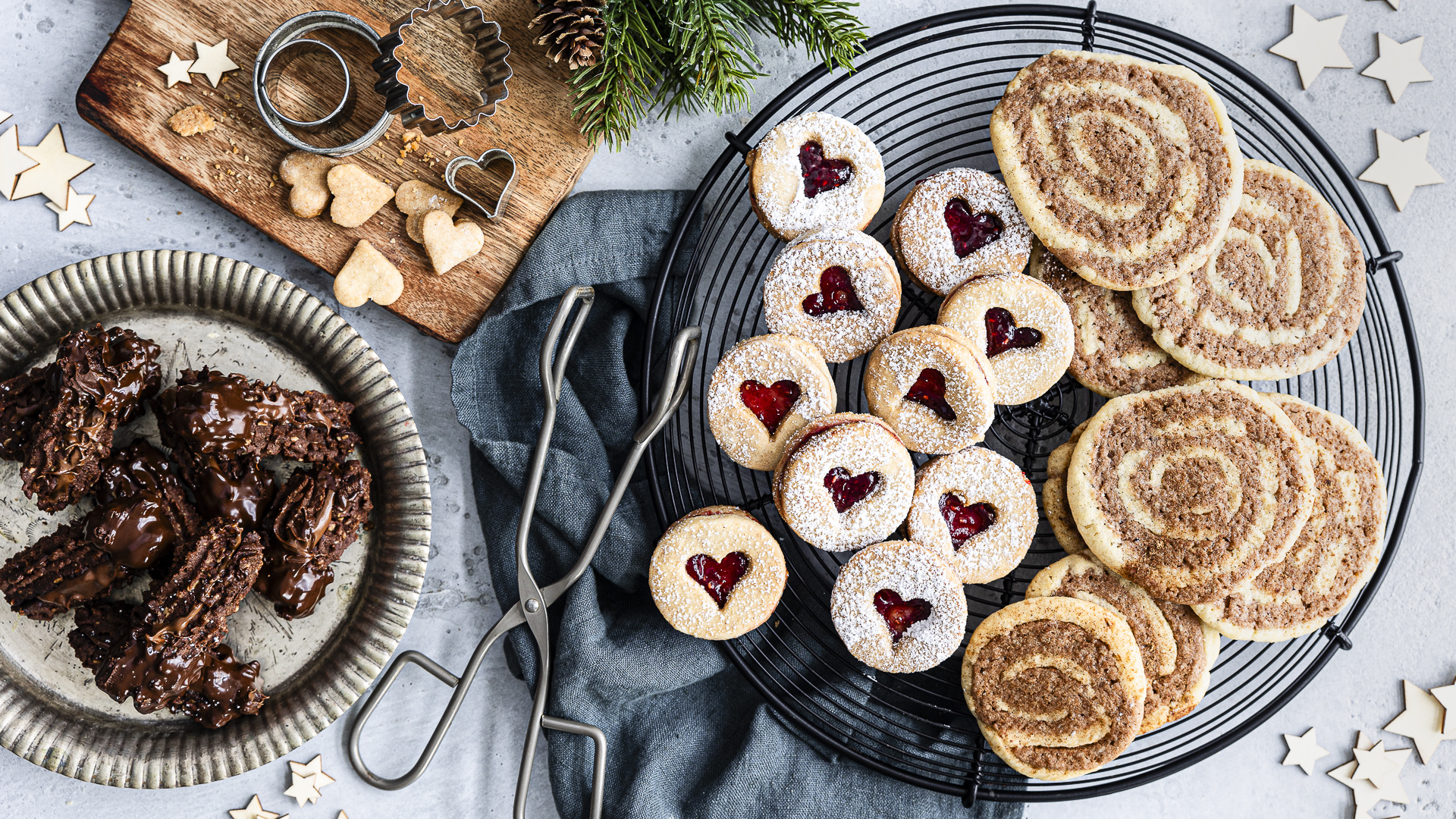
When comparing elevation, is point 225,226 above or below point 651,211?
below

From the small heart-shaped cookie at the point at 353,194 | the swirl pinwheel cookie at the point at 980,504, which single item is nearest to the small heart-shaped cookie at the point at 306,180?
the small heart-shaped cookie at the point at 353,194

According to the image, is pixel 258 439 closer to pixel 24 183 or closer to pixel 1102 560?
pixel 24 183

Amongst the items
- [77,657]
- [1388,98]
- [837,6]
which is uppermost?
[1388,98]

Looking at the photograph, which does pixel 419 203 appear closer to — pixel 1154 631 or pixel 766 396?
pixel 766 396

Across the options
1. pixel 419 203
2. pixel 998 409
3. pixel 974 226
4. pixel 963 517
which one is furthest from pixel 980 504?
pixel 419 203

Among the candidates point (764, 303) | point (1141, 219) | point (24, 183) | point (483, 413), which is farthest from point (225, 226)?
point (1141, 219)

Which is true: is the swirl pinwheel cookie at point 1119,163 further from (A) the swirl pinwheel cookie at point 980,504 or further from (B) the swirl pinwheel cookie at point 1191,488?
(A) the swirl pinwheel cookie at point 980,504
